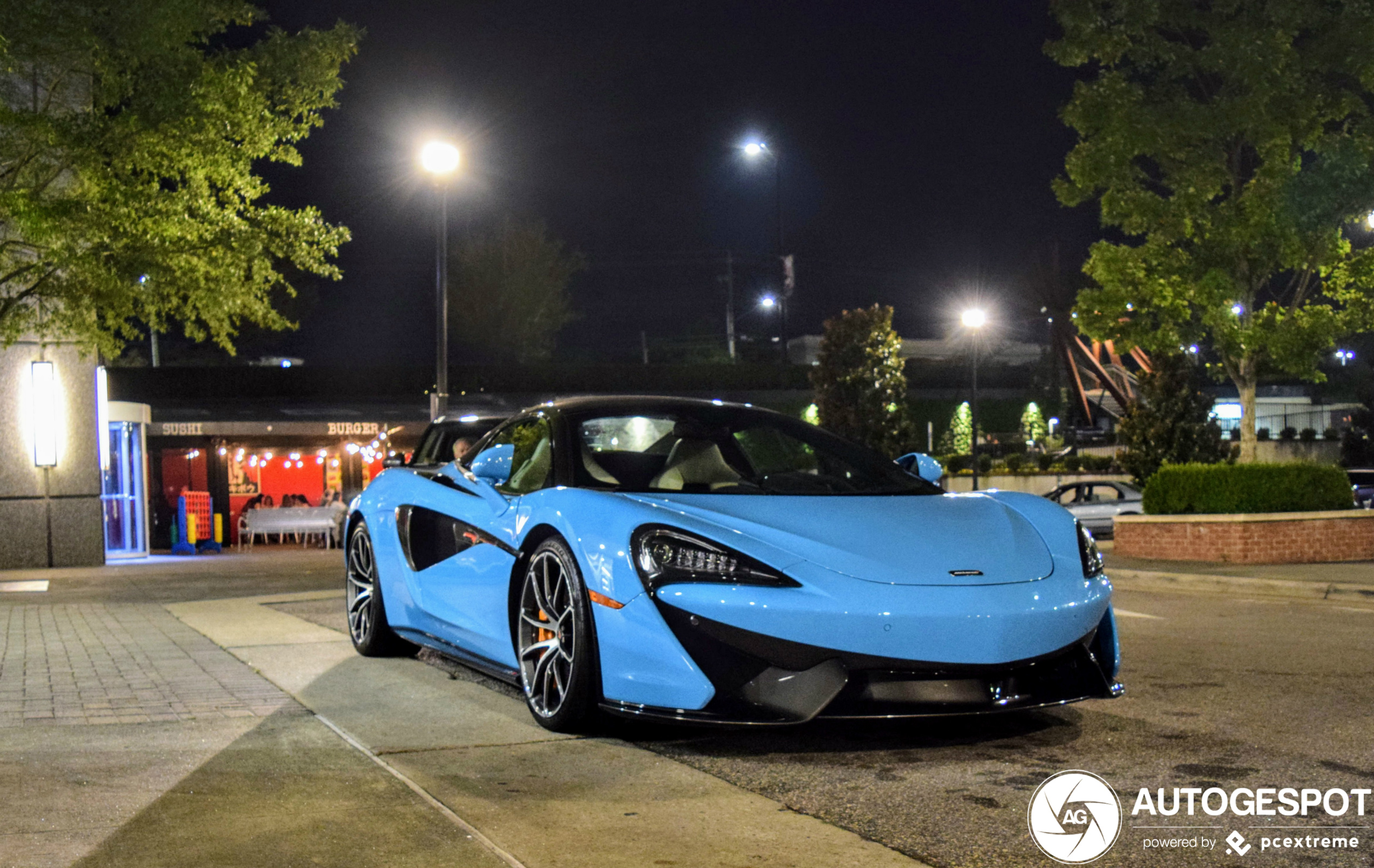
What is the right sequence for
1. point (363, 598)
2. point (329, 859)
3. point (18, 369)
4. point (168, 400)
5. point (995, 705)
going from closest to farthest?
point (329, 859) → point (995, 705) → point (363, 598) → point (18, 369) → point (168, 400)

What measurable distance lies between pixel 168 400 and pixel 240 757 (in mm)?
40381

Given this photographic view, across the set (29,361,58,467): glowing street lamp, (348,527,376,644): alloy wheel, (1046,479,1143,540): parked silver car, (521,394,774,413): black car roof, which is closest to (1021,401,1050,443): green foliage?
(1046,479,1143,540): parked silver car

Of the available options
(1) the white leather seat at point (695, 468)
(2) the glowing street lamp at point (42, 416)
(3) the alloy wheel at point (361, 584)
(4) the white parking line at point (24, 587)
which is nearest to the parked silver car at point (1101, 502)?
(4) the white parking line at point (24, 587)

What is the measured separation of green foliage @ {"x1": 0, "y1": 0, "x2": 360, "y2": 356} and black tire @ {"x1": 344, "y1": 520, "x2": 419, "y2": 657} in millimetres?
8185

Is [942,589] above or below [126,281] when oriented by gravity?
below

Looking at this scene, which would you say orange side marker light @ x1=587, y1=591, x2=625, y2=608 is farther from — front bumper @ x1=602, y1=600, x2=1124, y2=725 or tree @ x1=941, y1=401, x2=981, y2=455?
tree @ x1=941, y1=401, x2=981, y2=455

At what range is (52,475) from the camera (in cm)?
2077

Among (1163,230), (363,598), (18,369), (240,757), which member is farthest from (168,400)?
(240,757)

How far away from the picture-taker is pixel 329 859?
3.54 metres

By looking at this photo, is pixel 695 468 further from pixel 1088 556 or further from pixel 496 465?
pixel 1088 556

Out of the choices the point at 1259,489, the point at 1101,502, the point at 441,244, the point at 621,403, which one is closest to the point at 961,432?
the point at 1101,502

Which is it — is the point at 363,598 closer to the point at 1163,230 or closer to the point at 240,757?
the point at 240,757

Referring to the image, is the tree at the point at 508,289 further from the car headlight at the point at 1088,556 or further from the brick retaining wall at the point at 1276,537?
the car headlight at the point at 1088,556

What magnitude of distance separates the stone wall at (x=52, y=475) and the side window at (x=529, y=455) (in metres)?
16.4
